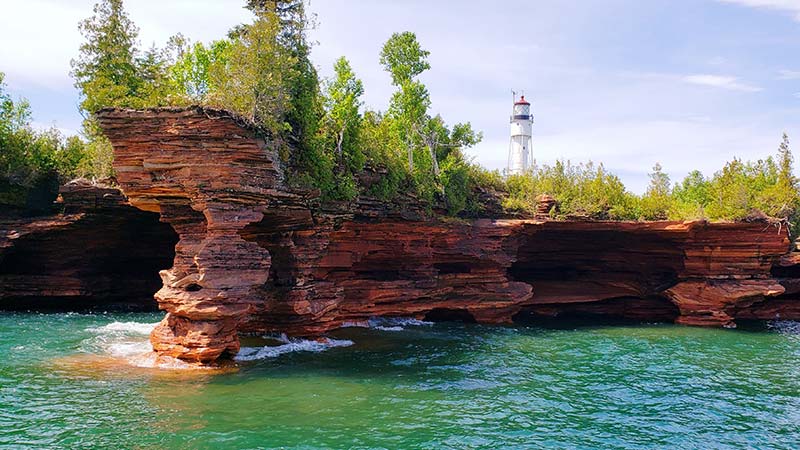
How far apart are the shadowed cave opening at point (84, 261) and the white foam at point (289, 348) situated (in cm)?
1123

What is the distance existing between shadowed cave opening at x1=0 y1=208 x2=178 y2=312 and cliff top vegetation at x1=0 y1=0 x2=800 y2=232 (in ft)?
10.1

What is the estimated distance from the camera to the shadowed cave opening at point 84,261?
29.8 meters

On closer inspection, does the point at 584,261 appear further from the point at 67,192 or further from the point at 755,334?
the point at 67,192

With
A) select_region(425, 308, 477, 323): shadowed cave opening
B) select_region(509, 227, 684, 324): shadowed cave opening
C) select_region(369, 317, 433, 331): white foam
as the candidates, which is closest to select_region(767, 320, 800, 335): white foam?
select_region(509, 227, 684, 324): shadowed cave opening

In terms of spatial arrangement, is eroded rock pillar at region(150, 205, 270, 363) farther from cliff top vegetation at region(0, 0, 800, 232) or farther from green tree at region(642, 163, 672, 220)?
green tree at region(642, 163, 672, 220)

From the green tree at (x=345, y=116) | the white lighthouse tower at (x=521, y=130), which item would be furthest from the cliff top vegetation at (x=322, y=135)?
the white lighthouse tower at (x=521, y=130)

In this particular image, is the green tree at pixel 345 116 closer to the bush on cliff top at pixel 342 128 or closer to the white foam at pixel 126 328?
the bush on cliff top at pixel 342 128

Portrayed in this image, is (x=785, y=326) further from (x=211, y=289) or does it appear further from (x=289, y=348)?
(x=211, y=289)

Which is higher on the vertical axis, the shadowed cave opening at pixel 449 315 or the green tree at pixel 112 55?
the green tree at pixel 112 55

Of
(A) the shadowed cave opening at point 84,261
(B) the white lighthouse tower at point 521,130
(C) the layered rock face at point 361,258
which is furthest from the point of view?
(B) the white lighthouse tower at point 521,130

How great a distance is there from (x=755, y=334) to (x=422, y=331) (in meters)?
18.1

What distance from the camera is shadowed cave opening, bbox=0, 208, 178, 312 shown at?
2983 cm

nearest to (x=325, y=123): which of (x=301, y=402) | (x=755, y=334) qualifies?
(x=301, y=402)

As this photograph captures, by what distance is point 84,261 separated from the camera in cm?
3166
